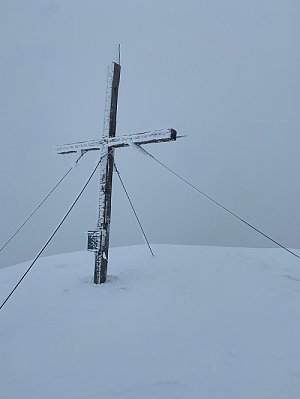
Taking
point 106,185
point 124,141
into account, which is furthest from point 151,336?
point 124,141

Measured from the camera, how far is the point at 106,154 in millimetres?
5766

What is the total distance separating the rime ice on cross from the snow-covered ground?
0.52m

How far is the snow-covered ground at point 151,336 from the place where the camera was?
2746 millimetres

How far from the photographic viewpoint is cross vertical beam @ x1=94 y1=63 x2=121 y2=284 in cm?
554

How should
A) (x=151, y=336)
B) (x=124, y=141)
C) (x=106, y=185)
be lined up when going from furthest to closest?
(x=106, y=185)
(x=124, y=141)
(x=151, y=336)

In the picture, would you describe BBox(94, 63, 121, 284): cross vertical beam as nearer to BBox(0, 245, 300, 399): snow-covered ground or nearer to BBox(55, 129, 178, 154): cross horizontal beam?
BBox(55, 129, 178, 154): cross horizontal beam

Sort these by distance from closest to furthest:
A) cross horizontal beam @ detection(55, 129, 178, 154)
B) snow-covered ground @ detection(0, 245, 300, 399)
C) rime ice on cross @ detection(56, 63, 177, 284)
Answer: snow-covered ground @ detection(0, 245, 300, 399) < cross horizontal beam @ detection(55, 129, 178, 154) < rime ice on cross @ detection(56, 63, 177, 284)

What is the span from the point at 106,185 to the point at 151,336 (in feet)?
9.67

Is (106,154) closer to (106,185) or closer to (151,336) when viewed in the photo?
(106,185)

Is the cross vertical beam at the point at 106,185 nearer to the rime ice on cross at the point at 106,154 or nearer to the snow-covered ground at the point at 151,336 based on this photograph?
the rime ice on cross at the point at 106,154

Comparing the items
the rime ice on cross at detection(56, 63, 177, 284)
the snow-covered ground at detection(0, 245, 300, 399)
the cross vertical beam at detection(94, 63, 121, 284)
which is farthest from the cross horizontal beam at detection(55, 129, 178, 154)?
the snow-covered ground at detection(0, 245, 300, 399)

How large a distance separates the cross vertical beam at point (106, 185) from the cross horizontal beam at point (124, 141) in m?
0.18

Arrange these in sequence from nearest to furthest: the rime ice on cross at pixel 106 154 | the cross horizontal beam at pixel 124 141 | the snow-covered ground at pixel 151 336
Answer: the snow-covered ground at pixel 151 336 → the cross horizontal beam at pixel 124 141 → the rime ice on cross at pixel 106 154

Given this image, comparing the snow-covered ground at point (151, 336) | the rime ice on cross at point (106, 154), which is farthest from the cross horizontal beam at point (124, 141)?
the snow-covered ground at point (151, 336)
